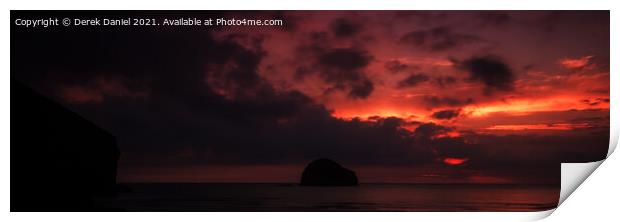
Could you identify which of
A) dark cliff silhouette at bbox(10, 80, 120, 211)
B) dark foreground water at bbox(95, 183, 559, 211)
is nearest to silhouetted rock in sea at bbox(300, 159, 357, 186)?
dark foreground water at bbox(95, 183, 559, 211)

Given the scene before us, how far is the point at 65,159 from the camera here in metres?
23.8

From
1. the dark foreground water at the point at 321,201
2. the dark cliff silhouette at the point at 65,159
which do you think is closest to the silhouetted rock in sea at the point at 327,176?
the dark foreground water at the point at 321,201

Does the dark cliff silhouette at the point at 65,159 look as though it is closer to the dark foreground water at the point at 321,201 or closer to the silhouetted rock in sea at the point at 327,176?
the dark foreground water at the point at 321,201

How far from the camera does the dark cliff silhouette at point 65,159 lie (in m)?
17.9

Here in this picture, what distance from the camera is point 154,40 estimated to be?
48.7 ft

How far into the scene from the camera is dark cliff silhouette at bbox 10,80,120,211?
17938 millimetres

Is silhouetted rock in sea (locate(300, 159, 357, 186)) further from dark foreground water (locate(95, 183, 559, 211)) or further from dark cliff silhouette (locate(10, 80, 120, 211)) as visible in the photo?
dark cliff silhouette (locate(10, 80, 120, 211))

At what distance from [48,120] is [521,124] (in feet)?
52.5

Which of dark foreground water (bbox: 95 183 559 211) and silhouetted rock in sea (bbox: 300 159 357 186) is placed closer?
dark foreground water (bbox: 95 183 559 211)

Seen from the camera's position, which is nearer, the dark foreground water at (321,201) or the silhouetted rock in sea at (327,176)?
the dark foreground water at (321,201)

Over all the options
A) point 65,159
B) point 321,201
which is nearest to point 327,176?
point 321,201

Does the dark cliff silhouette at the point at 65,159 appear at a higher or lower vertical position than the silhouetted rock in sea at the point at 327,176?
lower
